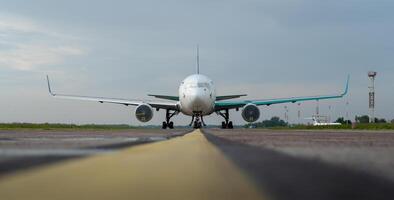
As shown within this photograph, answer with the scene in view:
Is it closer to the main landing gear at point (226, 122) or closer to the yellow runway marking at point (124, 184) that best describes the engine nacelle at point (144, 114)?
the main landing gear at point (226, 122)

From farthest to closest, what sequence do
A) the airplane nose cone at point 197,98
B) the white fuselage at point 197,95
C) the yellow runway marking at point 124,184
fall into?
the white fuselage at point 197,95 < the airplane nose cone at point 197,98 < the yellow runway marking at point 124,184

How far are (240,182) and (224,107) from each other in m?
34.1

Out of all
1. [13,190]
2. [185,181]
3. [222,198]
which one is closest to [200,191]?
[222,198]

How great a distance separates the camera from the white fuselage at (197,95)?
30766 mm

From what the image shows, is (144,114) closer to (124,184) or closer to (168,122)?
(168,122)

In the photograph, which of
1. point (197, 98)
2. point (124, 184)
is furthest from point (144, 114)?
point (124, 184)

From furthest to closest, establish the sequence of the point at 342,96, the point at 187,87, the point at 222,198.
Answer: the point at 342,96, the point at 187,87, the point at 222,198

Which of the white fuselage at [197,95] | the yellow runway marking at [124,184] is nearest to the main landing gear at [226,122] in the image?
the white fuselage at [197,95]

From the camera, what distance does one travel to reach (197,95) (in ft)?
100

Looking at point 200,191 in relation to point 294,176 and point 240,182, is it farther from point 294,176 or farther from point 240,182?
point 294,176

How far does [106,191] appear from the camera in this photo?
1816mm

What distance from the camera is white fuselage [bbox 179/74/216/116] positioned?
3077 cm

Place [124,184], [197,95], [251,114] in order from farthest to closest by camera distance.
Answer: [251,114] → [197,95] → [124,184]

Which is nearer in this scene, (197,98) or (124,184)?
(124,184)
